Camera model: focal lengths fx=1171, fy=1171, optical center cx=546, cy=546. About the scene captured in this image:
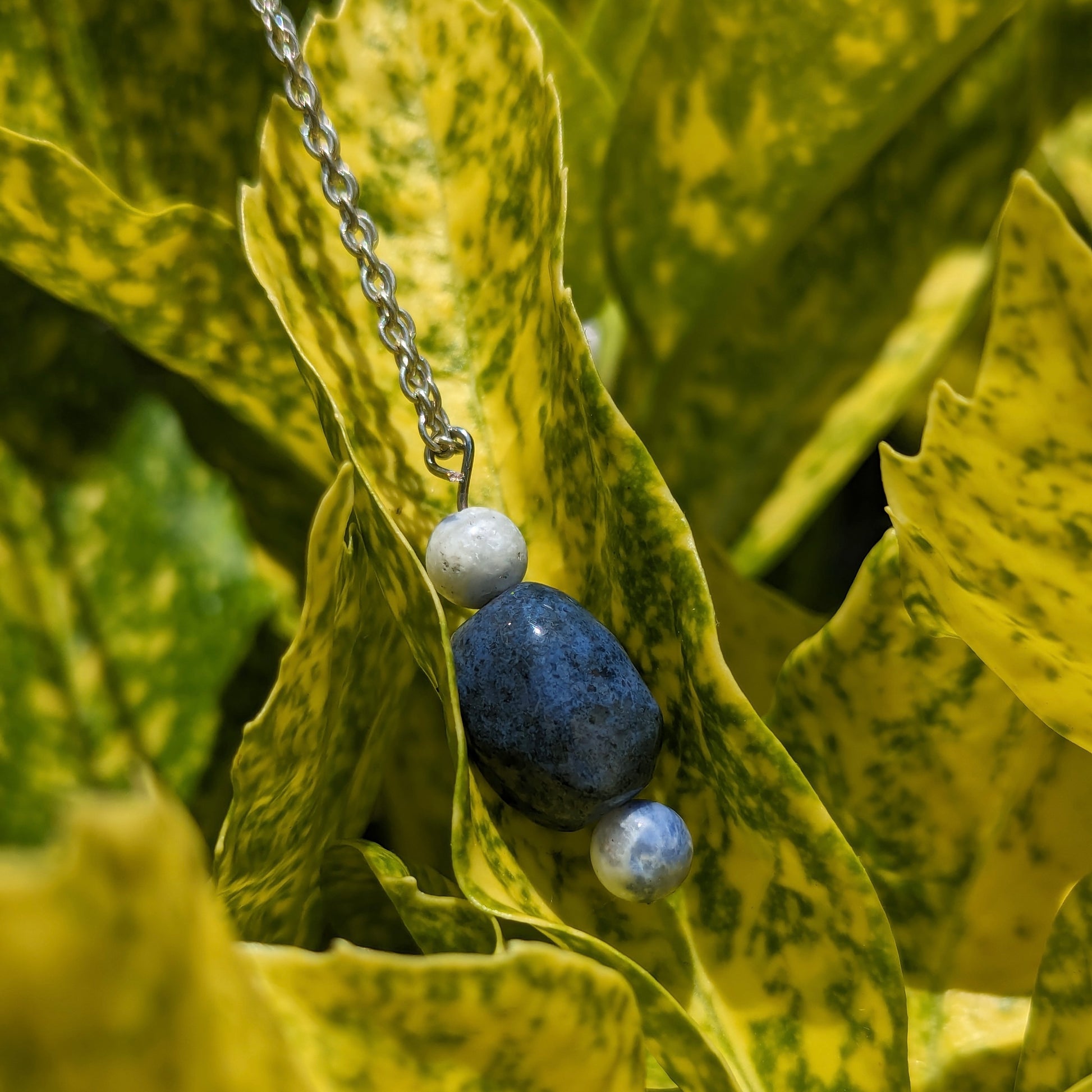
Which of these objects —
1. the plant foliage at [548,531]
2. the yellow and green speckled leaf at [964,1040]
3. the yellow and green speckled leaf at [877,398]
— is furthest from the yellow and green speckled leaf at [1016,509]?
the yellow and green speckled leaf at [877,398]

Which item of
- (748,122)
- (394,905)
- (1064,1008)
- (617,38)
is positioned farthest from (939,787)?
(617,38)

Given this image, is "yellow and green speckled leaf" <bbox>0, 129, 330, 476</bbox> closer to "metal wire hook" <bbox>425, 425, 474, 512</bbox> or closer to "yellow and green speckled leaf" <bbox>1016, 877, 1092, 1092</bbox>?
"metal wire hook" <bbox>425, 425, 474, 512</bbox>

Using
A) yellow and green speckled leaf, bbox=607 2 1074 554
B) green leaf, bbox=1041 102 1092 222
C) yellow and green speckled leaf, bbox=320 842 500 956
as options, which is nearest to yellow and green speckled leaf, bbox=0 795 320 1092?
yellow and green speckled leaf, bbox=320 842 500 956

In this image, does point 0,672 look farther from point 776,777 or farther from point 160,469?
point 776,777

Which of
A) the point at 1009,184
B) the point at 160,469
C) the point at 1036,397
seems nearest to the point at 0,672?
the point at 160,469

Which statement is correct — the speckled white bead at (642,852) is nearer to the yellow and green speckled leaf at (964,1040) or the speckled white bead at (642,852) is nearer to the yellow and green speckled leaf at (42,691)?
the yellow and green speckled leaf at (964,1040)

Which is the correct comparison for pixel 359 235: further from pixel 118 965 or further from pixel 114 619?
pixel 118 965
